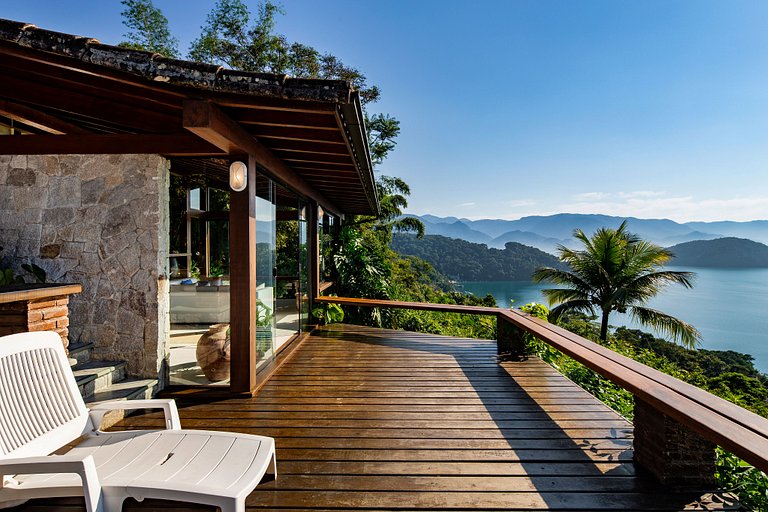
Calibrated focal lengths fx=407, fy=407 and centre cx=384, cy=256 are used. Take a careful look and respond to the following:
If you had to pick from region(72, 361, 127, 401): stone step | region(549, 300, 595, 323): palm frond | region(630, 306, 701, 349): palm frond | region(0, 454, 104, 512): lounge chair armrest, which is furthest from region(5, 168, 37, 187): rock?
region(630, 306, 701, 349): palm frond

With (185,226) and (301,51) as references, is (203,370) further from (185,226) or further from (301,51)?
(301,51)

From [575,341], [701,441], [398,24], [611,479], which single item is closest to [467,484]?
[611,479]

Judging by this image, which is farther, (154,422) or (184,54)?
(184,54)

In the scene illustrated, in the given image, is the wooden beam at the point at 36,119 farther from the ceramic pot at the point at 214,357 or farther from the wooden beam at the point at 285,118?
the ceramic pot at the point at 214,357

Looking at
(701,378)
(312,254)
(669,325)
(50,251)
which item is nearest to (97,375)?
(50,251)

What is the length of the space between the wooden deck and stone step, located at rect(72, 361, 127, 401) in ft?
1.57

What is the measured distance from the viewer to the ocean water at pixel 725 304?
23138 mm

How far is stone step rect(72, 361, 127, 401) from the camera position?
10.1 feet

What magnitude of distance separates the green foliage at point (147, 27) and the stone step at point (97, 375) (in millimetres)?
15797

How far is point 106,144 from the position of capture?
10.8 feet

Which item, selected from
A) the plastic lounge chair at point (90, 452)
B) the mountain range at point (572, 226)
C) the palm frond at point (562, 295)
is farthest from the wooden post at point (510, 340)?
the mountain range at point (572, 226)

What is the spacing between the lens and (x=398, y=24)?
13.8 metres

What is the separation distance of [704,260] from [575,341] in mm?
44639

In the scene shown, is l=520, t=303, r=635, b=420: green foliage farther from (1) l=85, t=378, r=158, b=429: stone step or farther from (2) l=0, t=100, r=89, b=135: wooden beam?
(2) l=0, t=100, r=89, b=135: wooden beam
